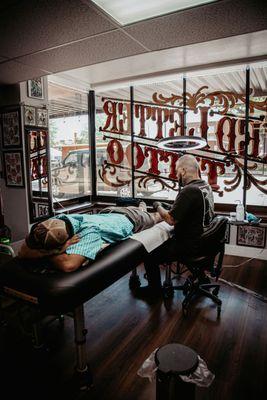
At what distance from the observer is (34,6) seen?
157 centimetres

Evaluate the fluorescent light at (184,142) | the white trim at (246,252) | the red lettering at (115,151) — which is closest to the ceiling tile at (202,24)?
the fluorescent light at (184,142)

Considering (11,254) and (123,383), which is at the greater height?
(11,254)

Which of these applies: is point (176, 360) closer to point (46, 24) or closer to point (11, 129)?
point (46, 24)

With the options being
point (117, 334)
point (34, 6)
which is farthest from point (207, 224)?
point (34, 6)

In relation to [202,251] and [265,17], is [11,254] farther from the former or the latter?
[265,17]

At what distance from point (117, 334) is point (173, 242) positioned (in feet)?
2.97

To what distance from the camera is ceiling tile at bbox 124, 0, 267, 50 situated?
1.65m

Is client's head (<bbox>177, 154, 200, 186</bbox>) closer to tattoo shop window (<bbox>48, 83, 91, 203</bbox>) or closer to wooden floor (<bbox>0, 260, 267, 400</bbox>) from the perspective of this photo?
wooden floor (<bbox>0, 260, 267, 400</bbox>)

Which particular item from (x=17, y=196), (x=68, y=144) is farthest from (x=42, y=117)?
(x=17, y=196)

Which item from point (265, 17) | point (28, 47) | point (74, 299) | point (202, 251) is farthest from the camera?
point (202, 251)

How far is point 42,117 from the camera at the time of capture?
11.0 feet

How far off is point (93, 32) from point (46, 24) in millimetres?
333

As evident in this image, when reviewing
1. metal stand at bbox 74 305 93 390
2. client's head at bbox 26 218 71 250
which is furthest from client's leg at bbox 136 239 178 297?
client's head at bbox 26 218 71 250

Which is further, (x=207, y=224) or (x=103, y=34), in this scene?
(x=207, y=224)
